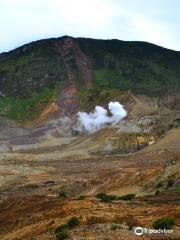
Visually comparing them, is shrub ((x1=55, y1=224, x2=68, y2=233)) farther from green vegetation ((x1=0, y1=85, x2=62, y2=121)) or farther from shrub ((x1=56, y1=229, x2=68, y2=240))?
green vegetation ((x1=0, y1=85, x2=62, y2=121))

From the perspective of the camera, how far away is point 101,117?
547 ft

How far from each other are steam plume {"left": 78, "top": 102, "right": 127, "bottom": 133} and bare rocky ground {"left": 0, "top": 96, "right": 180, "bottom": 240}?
18.9 feet

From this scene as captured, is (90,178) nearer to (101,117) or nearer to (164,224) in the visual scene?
(164,224)

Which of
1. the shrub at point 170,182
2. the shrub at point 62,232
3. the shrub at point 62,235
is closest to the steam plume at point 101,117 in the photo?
the shrub at point 170,182

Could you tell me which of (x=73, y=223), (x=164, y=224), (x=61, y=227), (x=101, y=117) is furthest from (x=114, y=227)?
(x=101, y=117)

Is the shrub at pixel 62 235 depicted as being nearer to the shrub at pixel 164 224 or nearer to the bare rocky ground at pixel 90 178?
the bare rocky ground at pixel 90 178

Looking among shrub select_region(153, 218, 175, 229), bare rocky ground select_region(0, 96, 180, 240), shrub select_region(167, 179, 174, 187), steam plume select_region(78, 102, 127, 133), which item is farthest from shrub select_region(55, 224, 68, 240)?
steam plume select_region(78, 102, 127, 133)

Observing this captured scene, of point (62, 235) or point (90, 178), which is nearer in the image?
point (62, 235)

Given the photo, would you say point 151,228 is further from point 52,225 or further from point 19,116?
point 19,116

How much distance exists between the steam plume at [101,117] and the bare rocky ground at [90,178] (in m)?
5.76

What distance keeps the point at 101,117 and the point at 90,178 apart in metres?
76.3

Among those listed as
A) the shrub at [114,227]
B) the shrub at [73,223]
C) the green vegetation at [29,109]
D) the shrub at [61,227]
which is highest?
the green vegetation at [29,109]

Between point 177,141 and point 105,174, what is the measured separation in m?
31.5

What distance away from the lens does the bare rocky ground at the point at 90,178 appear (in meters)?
37.0
